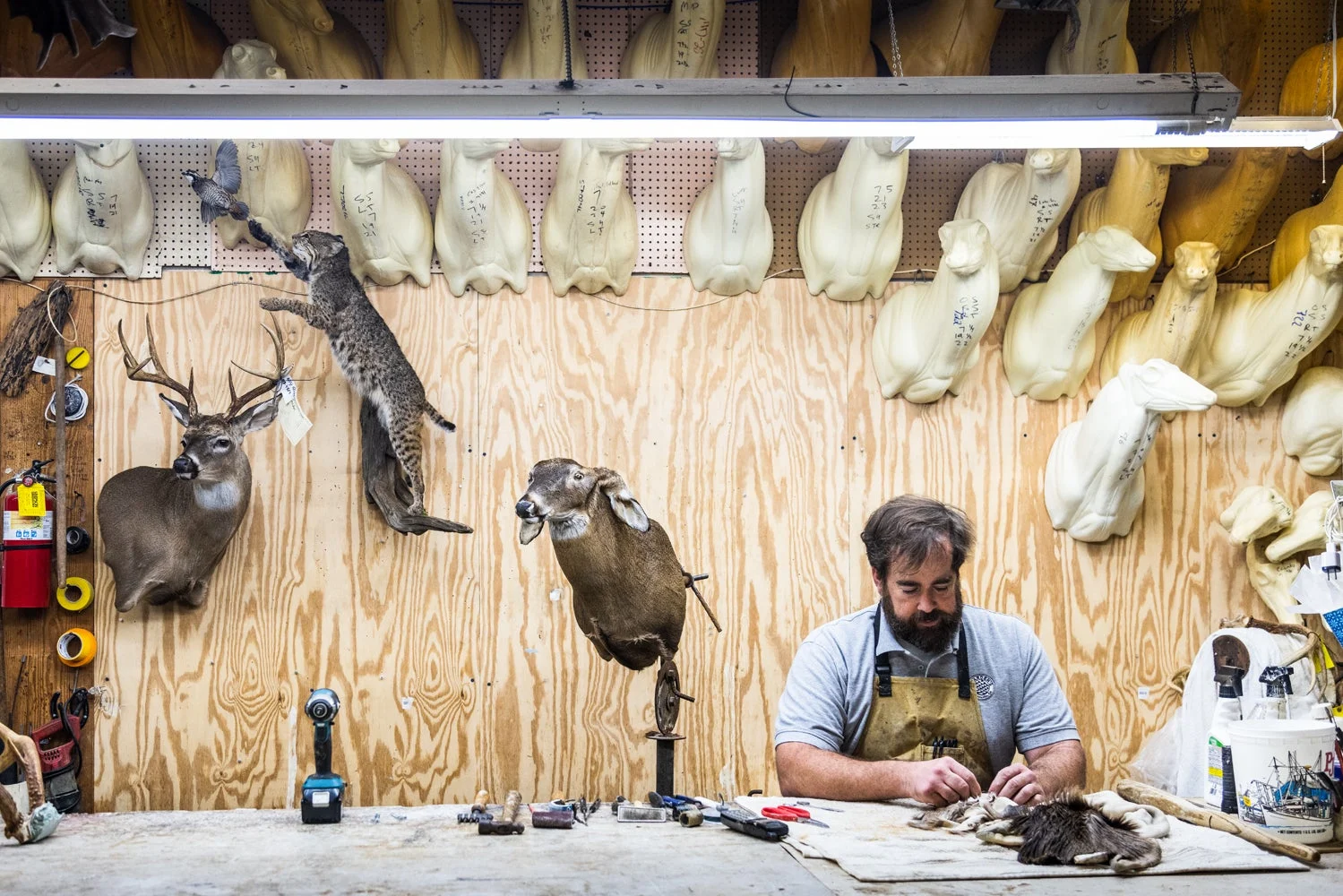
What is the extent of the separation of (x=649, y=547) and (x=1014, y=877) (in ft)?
4.60

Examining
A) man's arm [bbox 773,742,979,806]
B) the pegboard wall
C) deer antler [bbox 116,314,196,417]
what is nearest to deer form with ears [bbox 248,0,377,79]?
the pegboard wall

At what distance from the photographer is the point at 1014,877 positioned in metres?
2.54

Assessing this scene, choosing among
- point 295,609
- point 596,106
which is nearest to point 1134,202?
point 596,106

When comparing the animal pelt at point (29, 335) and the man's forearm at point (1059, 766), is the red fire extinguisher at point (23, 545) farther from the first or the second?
the man's forearm at point (1059, 766)

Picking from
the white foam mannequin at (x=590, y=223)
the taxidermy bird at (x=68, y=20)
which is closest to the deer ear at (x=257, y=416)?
the white foam mannequin at (x=590, y=223)

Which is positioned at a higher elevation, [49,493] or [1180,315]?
[1180,315]

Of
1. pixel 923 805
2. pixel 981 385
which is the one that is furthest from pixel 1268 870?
pixel 981 385

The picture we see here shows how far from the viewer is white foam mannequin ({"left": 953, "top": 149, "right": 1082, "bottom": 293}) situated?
174 inches

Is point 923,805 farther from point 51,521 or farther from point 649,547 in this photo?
point 51,521

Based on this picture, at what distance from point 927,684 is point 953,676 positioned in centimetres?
8

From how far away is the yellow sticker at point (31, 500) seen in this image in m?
4.26

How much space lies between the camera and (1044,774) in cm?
343

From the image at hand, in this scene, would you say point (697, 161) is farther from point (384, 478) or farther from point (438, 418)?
point (384, 478)

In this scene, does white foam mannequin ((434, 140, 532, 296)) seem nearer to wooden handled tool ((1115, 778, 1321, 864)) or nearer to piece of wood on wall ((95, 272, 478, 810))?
piece of wood on wall ((95, 272, 478, 810))
